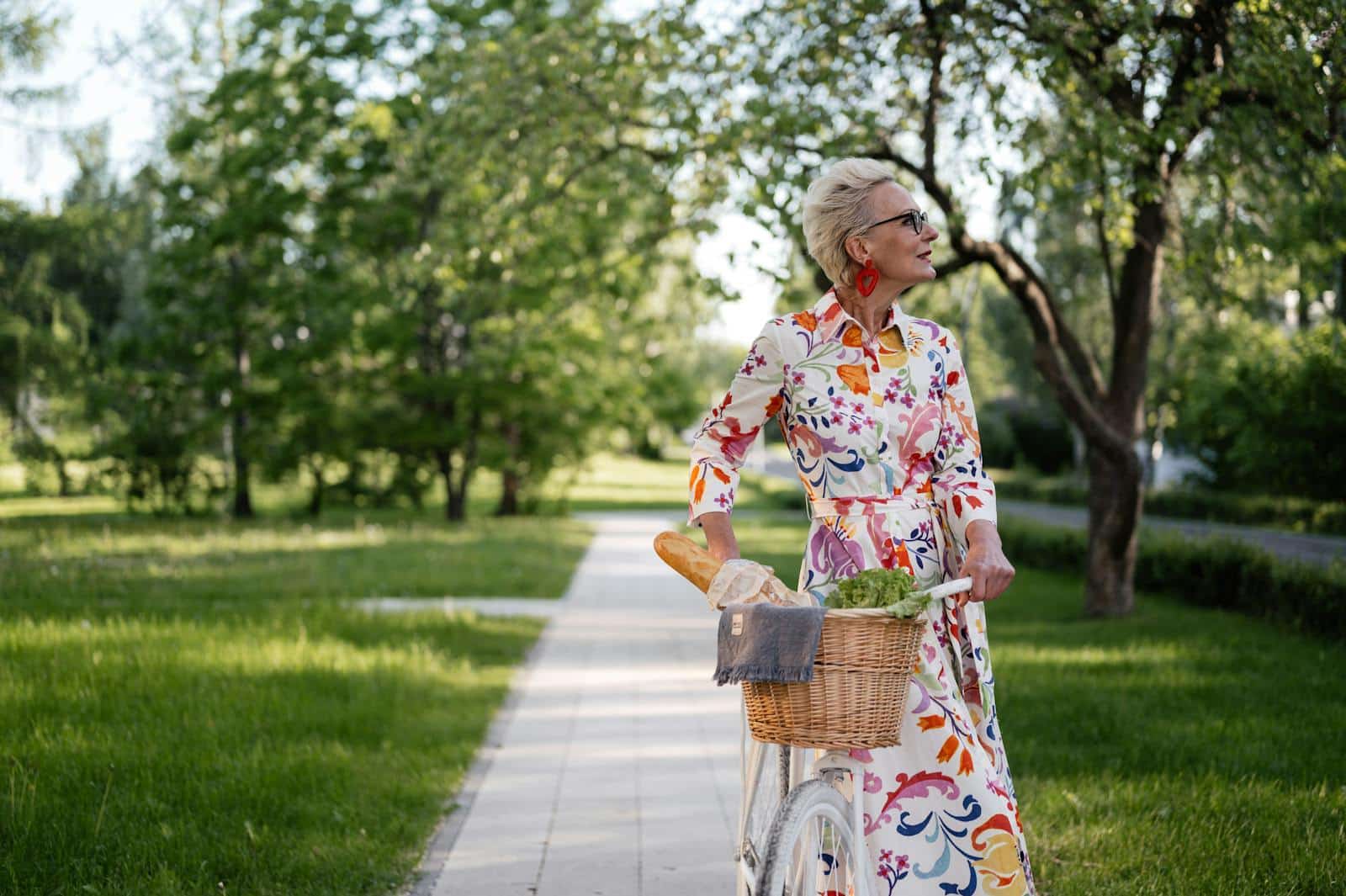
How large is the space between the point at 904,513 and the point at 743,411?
434 mm

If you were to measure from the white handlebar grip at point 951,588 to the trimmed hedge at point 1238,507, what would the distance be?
2072 centimetres

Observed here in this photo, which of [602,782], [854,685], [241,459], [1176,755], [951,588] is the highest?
[951,588]

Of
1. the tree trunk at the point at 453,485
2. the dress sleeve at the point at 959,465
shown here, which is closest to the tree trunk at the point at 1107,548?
the dress sleeve at the point at 959,465

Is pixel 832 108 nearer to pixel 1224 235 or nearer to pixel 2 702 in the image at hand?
pixel 1224 235

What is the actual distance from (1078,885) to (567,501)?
25.1 metres

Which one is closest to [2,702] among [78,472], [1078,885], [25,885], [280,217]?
[25,885]

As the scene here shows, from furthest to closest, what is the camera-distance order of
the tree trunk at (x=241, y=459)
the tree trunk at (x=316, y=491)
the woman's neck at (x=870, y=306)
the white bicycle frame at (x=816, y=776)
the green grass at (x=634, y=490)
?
the green grass at (x=634, y=490)
the tree trunk at (x=316, y=491)
the tree trunk at (x=241, y=459)
the woman's neck at (x=870, y=306)
the white bicycle frame at (x=816, y=776)

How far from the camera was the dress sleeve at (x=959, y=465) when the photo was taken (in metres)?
3.14

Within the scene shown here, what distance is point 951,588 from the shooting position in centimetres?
286

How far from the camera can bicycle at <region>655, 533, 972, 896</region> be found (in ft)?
9.18

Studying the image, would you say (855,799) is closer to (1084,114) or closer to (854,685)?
(854,685)

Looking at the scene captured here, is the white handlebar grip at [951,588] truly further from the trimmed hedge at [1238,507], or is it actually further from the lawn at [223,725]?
the trimmed hedge at [1238,507]

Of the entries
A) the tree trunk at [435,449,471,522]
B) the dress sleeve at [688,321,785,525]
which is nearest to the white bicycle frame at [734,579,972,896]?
the dress sleeve at [688,321,785,525]

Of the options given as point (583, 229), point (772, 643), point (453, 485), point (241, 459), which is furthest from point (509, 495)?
point (772, 643)
